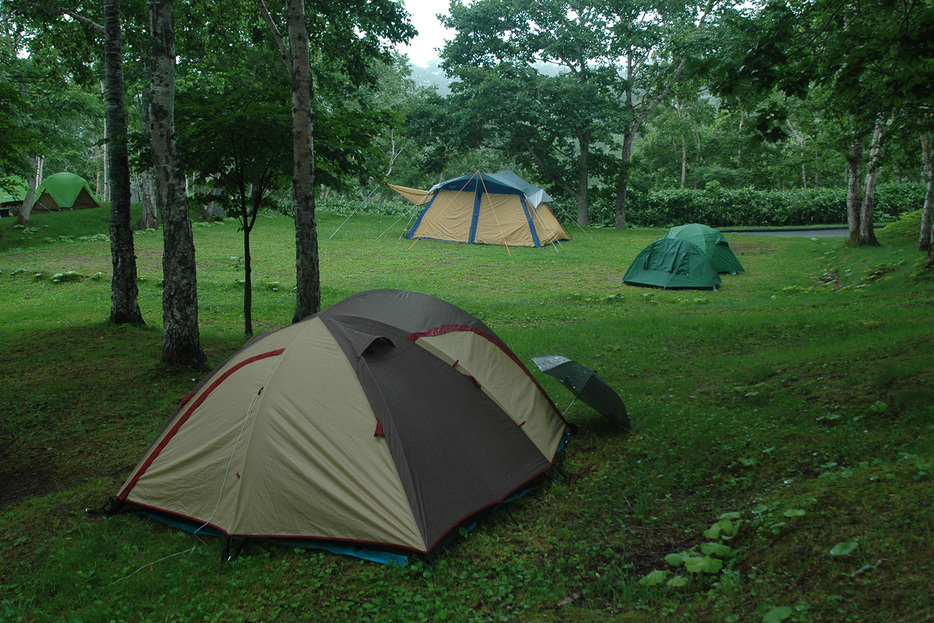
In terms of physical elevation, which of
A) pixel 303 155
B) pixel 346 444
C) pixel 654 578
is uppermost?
pixel 303 155

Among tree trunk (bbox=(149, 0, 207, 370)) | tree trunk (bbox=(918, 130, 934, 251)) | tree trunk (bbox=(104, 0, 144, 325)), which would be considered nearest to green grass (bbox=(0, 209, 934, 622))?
tree trunk (bbox=(149, 0, 207, 370))

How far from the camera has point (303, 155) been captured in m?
7.74

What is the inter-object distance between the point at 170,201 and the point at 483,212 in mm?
16488

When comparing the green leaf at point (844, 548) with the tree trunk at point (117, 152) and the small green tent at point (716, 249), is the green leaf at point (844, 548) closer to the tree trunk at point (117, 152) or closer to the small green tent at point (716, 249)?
the tree trunk at point (117, 152)

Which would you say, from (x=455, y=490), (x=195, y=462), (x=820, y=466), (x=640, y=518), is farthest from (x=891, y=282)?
(x=195, y=462)

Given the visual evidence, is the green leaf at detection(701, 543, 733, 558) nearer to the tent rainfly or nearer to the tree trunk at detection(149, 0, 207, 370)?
the tree trunk at detection(149, 0, 207, 370)

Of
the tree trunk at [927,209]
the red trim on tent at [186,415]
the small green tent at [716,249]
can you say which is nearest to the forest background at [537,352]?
the tree trunk at [927,209]

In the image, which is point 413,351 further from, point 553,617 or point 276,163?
point 276,163

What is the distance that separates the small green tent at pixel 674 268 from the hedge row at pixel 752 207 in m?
16.8

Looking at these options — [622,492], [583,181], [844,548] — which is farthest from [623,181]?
[844,548]

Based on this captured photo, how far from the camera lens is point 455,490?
418cm

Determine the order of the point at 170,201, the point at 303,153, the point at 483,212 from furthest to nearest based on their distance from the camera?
the point at 483,212, the point at 303,153, the point at 170,201

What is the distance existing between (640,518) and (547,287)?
10466 mm

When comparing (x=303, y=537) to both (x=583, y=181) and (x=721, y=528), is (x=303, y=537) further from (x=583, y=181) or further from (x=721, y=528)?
(x=583, y=181)
